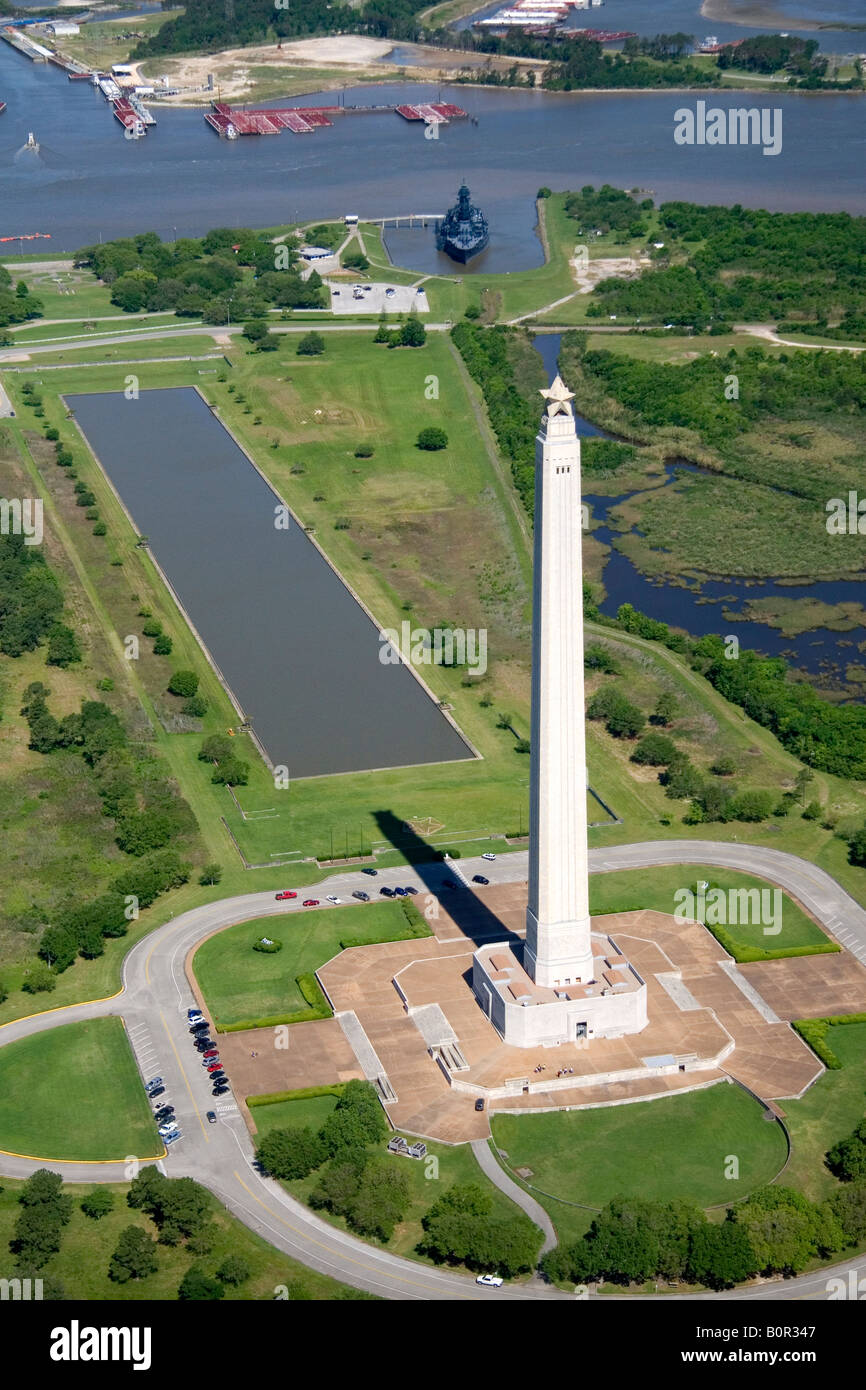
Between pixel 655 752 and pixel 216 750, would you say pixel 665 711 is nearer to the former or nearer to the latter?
pixel 655 752

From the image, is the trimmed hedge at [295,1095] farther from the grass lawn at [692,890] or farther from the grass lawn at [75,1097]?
the grass lawn at [692,890]

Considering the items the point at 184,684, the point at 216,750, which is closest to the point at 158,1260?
the point at 216,750

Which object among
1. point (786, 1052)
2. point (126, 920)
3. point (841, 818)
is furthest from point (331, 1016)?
point (841, 818)

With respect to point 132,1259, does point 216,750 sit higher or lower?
higher

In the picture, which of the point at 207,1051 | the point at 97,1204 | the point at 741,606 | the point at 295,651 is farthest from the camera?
the point at 741,606

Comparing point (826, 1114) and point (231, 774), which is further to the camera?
point (231, 774)

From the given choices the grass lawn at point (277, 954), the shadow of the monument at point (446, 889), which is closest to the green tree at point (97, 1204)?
the grass lawn at point (277, 954)
